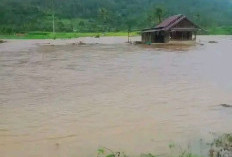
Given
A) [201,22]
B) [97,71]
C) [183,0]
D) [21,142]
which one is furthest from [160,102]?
[183,0]

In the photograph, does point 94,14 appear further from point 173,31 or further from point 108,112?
point 108,112

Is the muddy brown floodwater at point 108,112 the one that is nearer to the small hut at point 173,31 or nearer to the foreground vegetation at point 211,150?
the foreground vegetation at point 211,150

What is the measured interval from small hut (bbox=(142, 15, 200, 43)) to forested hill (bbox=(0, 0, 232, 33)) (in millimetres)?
21046

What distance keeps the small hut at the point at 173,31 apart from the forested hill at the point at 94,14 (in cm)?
2105

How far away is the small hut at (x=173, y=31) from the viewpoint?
4606 centimetres

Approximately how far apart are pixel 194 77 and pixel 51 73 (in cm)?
693

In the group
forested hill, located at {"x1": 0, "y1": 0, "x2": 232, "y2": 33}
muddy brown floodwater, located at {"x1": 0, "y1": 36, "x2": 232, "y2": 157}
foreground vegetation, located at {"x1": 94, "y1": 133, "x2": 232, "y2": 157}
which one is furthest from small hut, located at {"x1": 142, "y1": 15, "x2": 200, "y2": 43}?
foreground vegetation, located at {"x1": 94, "y1": 133, "x2": 232, "y2": 157}

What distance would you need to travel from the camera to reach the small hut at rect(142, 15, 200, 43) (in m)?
46.1

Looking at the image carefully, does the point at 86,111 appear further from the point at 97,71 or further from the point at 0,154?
the point at 97,71

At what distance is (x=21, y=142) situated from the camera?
332 inches

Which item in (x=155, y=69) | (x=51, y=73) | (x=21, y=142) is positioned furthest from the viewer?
(x=155, y=69)

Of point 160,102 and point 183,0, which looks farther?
point 183,0

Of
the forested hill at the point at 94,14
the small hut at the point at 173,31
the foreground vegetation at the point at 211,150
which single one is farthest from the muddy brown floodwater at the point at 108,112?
the forested hill at the point at 94,14

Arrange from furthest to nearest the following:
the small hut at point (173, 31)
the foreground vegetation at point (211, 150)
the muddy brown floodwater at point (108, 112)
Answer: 1. the small hut at point (173, 31)
2. the muddy brown floodwater at point (108, 112)
3. the foreground vegetation at point (211, 150)
